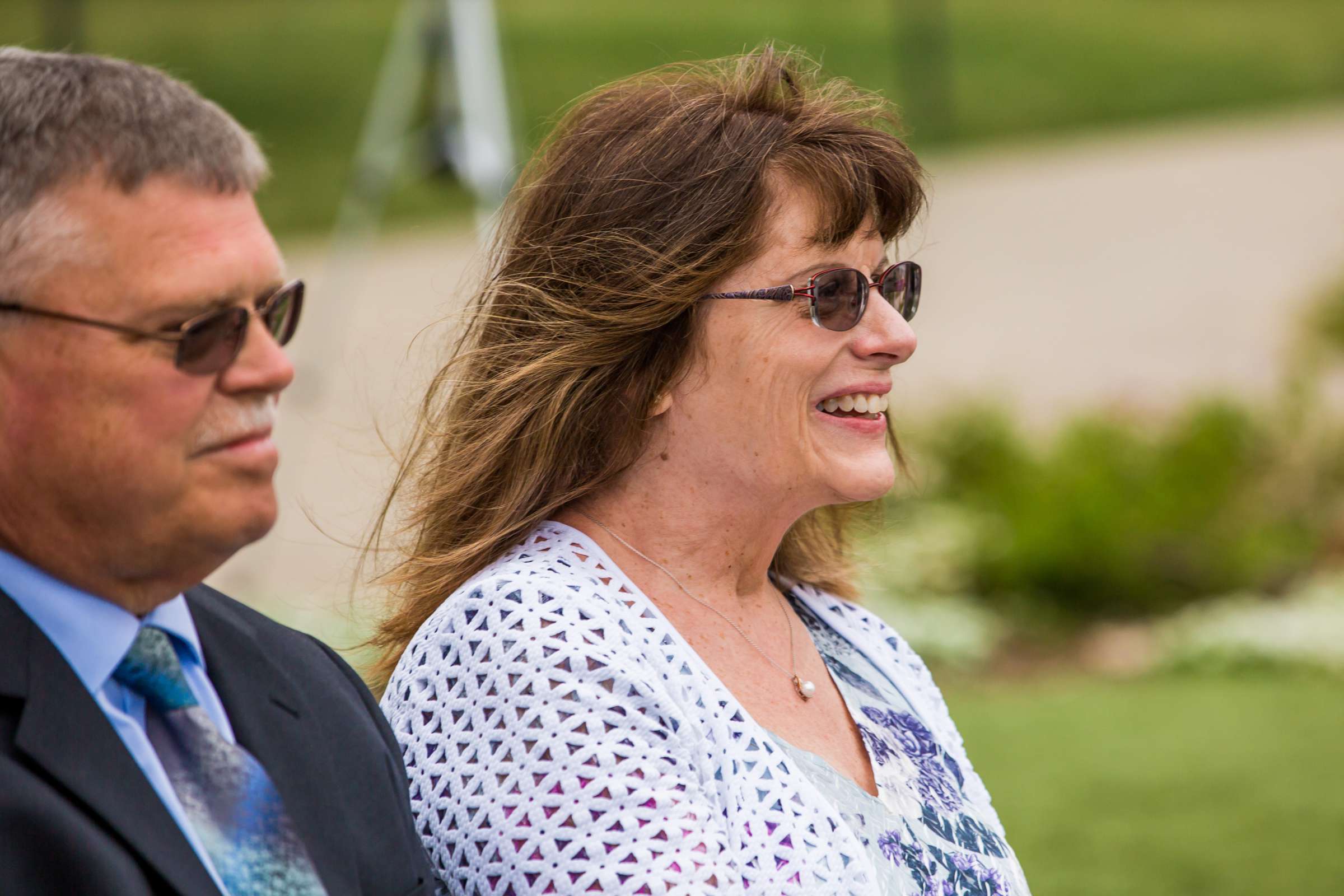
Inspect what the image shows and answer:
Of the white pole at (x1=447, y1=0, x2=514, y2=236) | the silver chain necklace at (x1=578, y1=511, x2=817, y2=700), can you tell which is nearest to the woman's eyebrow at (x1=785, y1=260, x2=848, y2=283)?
the silver chain necklace at (x1=578, y1=511, x2=817, y2=700)

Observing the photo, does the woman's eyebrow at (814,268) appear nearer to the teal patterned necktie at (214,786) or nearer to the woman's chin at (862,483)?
the woman's chin at (862,483)

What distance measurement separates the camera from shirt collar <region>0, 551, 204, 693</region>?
1297 mm

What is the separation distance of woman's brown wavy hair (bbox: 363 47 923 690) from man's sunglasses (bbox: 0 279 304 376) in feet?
2.39

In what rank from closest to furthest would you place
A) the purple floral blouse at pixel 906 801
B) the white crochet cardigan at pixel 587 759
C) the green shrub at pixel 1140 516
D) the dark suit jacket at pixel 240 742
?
the dark suit jacket at pixel 240 742 < the white crochet cardigan at pixel 587 759 < the purple floral blouse at pixel 906 801 < the green shrub at pixel 1140 516

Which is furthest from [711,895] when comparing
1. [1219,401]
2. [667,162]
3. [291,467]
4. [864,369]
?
[291,467]

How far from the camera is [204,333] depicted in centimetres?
130

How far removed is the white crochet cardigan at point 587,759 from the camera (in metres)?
1.72

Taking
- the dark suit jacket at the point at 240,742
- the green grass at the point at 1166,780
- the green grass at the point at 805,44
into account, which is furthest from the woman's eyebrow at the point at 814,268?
the green grass at the point at 805,44

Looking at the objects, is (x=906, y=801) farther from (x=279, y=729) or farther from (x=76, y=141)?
(x=76, y=141)

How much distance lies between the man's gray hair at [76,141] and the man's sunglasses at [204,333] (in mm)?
42

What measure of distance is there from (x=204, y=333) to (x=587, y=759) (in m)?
0.70

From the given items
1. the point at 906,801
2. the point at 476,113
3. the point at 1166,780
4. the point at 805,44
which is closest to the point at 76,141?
the point at 906,801

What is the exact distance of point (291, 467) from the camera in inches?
344

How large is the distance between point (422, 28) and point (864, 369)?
13.5 feet
